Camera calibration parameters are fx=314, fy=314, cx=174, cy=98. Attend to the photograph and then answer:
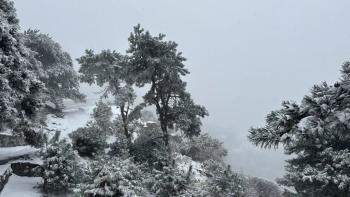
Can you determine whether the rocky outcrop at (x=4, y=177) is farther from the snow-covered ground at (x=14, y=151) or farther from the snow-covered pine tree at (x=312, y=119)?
the snow-covered pine tree at (x=312, y=119)

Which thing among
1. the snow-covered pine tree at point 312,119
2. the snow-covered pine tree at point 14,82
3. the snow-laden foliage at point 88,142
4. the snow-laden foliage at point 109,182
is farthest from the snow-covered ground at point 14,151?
the snow-covered pine tree at point 312,119

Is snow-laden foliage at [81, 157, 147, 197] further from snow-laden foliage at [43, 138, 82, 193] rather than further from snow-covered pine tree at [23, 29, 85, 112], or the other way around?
snow-covered pine tree at [23, 29, 85, 112]

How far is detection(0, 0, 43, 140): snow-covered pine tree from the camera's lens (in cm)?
1642

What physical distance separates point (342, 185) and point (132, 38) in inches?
700

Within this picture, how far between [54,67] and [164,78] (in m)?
17.4

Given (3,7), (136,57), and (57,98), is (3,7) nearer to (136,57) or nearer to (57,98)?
(136,57)

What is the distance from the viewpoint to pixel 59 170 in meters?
17.5

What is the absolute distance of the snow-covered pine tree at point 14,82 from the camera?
16422mm

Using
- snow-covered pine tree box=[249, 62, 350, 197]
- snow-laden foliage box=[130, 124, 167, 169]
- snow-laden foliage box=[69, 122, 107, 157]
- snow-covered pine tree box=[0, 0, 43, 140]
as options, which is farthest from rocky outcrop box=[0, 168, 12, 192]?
snow-covered pine tree box=[249, 62, 350, 197]

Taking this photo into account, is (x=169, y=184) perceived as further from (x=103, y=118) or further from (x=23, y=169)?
(x=103, y=118)

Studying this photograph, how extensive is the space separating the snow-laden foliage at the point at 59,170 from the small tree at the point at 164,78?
28.3 ft

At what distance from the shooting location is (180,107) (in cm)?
2597

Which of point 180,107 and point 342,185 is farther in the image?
point 180,107

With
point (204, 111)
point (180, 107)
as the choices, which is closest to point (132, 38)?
point (180, 107)
